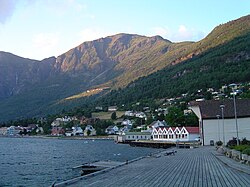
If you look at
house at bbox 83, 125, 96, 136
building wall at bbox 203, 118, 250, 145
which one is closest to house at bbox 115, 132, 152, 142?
house at bbox 83, 125, 96, 136

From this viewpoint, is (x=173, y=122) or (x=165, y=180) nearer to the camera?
(x=165, y=180)

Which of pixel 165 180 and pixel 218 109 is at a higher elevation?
pixel 218 109

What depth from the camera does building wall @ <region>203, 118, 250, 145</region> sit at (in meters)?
66.7

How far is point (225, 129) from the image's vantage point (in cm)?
6681

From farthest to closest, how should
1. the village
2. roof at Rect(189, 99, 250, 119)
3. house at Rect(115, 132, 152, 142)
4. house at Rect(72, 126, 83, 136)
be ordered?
house at Rect(72, 126, 83, 136) < house at Rect(115, 132, 152, 142) < roof at Rect(189, 99, 250, 119) < the village

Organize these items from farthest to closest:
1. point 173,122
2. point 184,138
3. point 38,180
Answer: point 173,122 → point 184,138 → point 38,180

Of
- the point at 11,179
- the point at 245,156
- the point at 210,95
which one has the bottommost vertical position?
the point at 11,179

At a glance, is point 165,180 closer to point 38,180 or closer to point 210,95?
point 38,180

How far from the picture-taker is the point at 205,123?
67812 millimetres

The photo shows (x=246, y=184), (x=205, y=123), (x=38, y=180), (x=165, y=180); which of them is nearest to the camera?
(x=246, y=184)

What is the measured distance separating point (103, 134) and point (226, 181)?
6191 inches

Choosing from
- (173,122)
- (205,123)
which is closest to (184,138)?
(173,122)

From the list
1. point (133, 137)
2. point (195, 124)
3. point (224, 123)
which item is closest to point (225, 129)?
point (224, 123)

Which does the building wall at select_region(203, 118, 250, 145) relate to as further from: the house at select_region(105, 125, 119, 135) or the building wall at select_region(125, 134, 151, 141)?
the house at select_region(105, 125, 119, 135)
